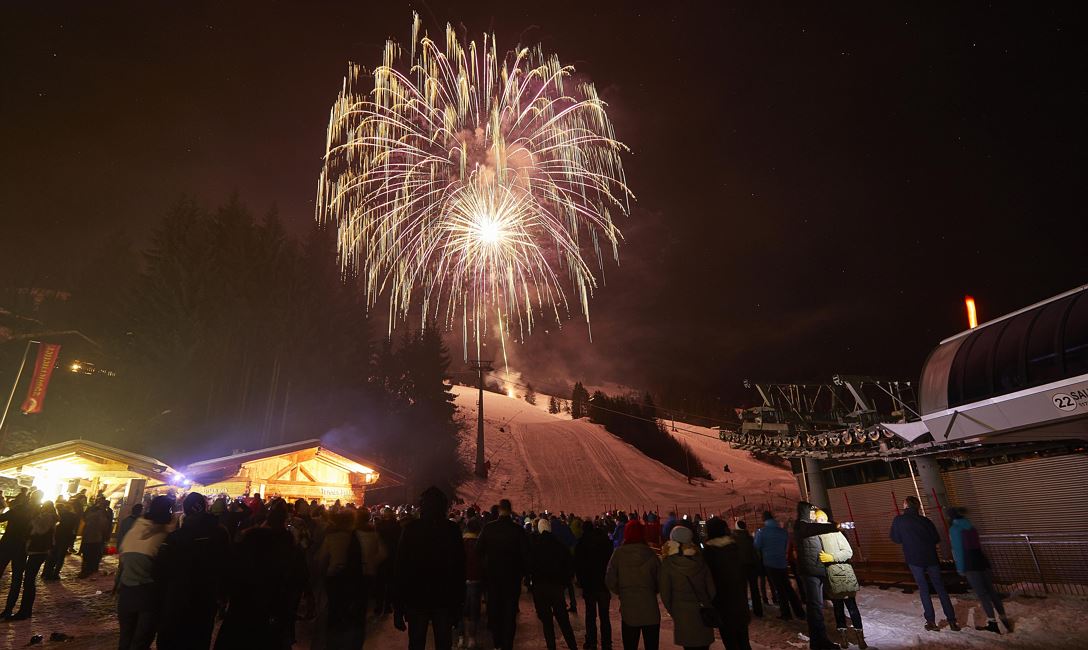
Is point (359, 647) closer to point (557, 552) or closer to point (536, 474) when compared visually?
point (557, 552)

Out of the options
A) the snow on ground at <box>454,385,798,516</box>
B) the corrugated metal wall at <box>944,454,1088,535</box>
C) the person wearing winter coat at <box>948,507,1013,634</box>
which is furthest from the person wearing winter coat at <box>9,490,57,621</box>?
the snow on ground at <box>454,385,798,516</box>

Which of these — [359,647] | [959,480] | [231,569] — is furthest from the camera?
[959,480]

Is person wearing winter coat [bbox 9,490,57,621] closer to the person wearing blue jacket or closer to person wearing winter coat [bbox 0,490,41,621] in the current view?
person wearing winter coat [bbox 0,490,41,621]

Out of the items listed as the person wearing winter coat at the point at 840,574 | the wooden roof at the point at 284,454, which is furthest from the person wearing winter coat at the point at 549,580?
the wooden roof at the point at 284,454

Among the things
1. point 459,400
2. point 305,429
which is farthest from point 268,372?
point 459,400

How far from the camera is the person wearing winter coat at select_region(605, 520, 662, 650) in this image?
5895 millimetres

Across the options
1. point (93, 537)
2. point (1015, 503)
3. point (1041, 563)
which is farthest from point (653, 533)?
point (93, 537)

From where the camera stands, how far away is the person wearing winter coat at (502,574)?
279 inches

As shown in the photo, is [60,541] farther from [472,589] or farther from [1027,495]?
[1027,495]

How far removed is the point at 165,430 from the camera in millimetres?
34781

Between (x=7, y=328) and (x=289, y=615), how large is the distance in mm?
55859

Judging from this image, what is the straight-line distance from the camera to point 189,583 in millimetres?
5344

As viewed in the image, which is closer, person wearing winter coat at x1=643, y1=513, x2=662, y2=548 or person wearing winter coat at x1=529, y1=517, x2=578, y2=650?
person wearing winter coat at x1=529, y1=517, x2=578, y2=650

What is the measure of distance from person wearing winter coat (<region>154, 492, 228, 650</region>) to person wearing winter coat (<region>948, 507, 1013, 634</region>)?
11.0m
